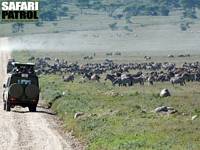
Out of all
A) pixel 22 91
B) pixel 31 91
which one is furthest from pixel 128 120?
pixel 22 91

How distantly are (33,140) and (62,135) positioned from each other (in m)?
2.76

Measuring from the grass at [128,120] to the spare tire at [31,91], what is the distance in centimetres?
224

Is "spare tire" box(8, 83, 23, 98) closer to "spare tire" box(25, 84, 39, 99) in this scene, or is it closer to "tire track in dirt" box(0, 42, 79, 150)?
"spare tire" box(25, 84, 39, 99)

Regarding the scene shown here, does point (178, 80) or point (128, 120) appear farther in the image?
point (178, 80)

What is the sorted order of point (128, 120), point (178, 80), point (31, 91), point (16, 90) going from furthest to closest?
point (178, 80)
point (31, 91)
point (16, 90)
point (128, 120)

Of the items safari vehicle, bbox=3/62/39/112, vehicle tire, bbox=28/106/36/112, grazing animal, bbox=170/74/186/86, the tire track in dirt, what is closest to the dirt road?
the tire track in dirt

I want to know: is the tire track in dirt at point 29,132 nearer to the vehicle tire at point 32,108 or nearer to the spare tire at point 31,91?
the vehicle tire at point 32,108

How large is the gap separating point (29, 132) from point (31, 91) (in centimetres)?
998

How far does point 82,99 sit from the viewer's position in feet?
182

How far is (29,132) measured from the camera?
130 ft

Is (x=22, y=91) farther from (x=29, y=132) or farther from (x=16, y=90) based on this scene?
(x=29, y=132)

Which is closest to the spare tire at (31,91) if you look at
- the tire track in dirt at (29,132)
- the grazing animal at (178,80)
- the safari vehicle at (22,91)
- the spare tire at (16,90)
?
the safari vehicle at (22,91)

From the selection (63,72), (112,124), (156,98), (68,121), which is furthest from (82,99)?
(63,72)

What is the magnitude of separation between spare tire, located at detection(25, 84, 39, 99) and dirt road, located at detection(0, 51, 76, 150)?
51.0 inches
